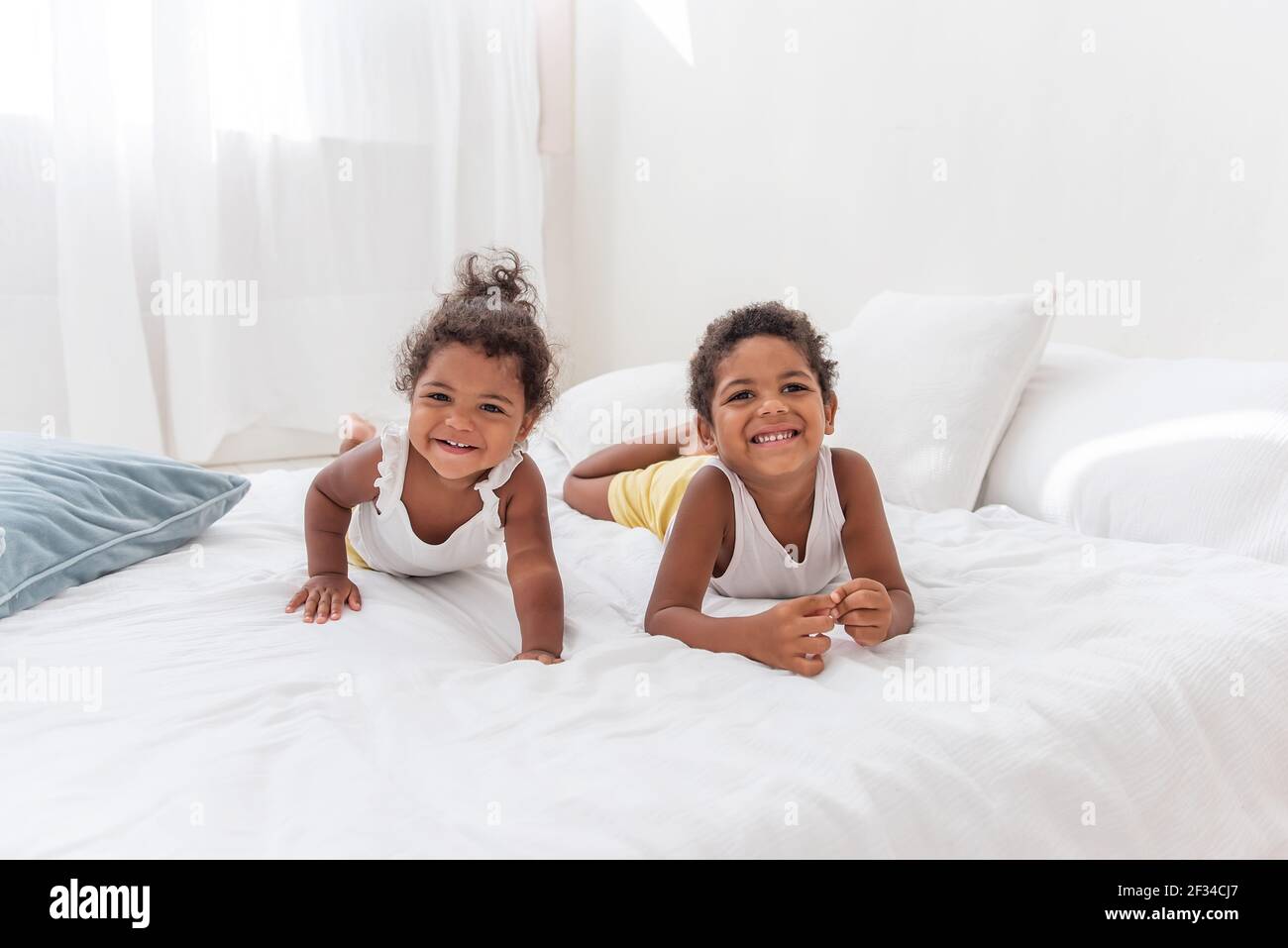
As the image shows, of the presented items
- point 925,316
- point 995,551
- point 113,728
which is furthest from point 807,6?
point 113,728

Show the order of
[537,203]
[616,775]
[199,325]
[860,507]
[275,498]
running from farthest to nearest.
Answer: [537,203]
[199,325]
[275,498]
[860,507]
[616,775]

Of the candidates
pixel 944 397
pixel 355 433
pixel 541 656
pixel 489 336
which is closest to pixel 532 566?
pixel 541 656

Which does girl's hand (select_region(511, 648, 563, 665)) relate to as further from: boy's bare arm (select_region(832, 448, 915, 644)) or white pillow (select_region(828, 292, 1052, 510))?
white pillow (select_region(828, 292, 1052, 510))

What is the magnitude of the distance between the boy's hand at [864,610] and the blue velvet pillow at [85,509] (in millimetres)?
882

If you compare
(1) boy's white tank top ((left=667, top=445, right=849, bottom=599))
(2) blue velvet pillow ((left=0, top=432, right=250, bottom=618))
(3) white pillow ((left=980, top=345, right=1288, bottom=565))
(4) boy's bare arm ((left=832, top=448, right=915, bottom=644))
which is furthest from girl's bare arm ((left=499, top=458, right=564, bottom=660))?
(3) white pillow ((left=980, top=345, right=1288, bottom=565))

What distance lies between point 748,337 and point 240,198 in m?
2.02

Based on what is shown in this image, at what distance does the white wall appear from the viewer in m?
1.64

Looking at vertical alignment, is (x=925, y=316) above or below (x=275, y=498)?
above

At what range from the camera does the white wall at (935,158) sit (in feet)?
5.39

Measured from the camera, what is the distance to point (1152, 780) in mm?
889
